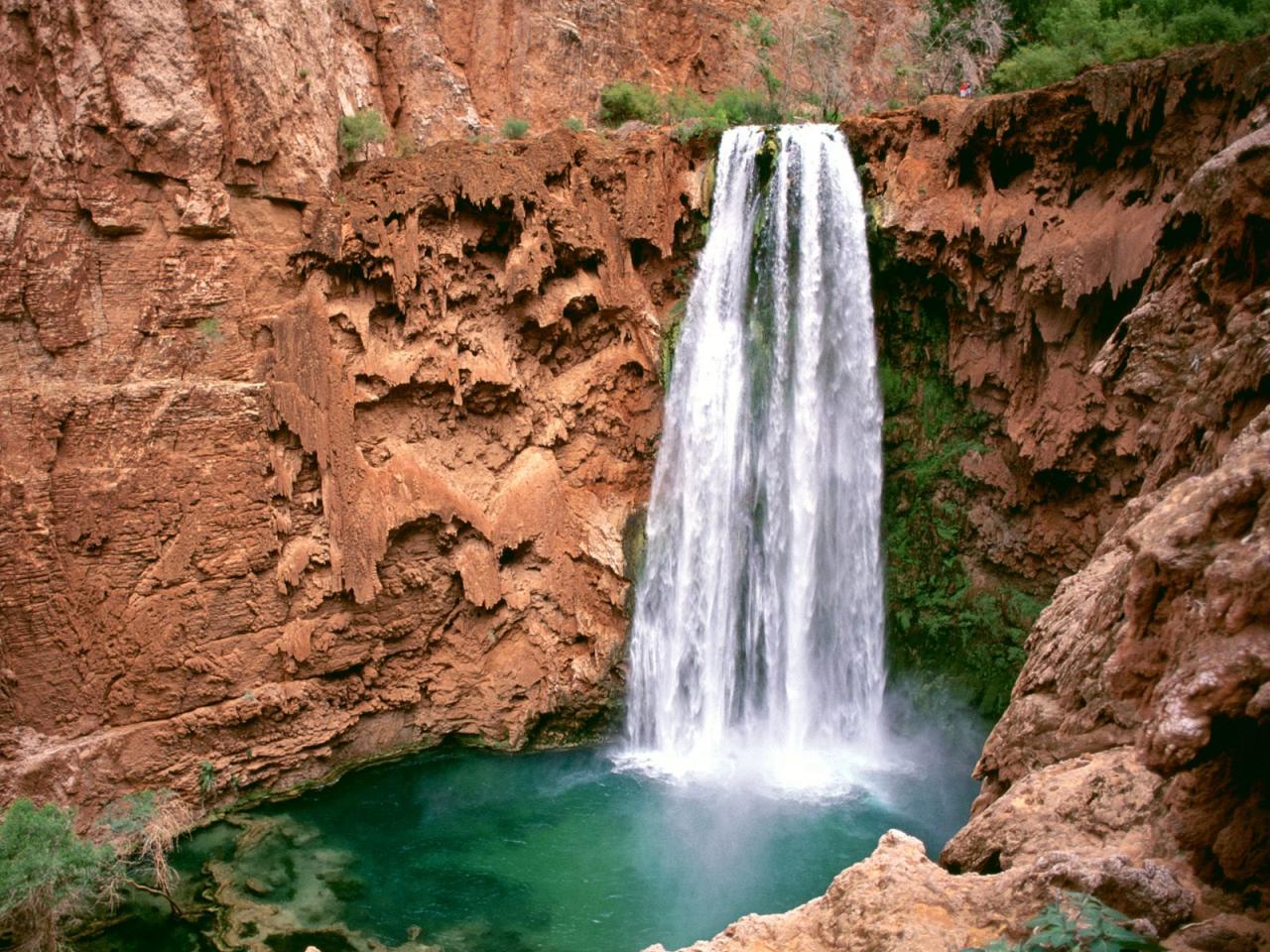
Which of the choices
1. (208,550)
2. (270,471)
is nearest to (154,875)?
(208,550)

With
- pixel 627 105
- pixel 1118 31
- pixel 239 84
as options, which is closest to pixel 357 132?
pixel 239 84

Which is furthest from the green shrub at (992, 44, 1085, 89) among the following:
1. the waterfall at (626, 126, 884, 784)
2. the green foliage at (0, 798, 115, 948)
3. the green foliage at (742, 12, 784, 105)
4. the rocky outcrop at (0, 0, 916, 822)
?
the green foliage at (0, 798, 115, 948)

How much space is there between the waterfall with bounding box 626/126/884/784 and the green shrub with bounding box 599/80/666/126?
343 cm

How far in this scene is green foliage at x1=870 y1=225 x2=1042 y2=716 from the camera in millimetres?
13055

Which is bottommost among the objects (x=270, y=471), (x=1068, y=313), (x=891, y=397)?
(x=270, y=471)

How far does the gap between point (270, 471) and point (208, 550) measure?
3.99 ft

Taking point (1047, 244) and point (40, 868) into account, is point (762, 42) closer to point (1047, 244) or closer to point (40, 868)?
point (1047, 244)

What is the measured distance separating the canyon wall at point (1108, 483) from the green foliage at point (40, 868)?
7313 millimetres

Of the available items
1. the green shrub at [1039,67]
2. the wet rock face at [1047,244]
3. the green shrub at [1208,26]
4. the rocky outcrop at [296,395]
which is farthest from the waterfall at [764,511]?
the green shrub at [1208,26]

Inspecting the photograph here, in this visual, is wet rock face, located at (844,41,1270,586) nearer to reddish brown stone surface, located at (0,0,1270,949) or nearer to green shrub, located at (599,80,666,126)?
reddish brown stone surface, located at (0,0,1270,949)

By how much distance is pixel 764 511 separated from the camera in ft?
45.5

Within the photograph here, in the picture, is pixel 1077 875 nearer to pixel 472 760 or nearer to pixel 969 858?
pixel 969 858

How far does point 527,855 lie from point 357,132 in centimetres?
957

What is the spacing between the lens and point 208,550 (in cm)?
1181
